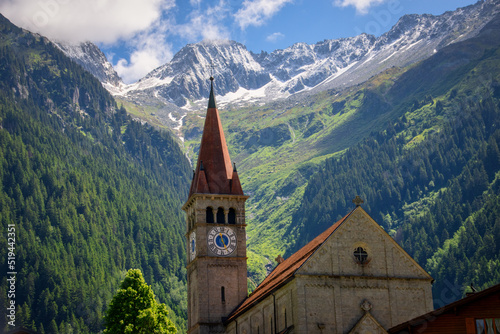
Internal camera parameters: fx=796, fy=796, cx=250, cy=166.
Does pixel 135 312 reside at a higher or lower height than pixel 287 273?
lower

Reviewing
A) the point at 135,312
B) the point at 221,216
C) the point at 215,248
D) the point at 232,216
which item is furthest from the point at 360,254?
the point at 135,312

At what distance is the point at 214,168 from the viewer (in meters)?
78.5

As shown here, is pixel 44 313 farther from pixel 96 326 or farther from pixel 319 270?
pixel 319 270

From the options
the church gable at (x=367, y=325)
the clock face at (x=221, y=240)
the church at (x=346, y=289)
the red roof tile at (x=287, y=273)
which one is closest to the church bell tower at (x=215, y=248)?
the clock face at (x=221, y=240)

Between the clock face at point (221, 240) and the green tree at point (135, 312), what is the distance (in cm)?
750

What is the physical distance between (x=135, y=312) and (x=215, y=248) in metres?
9.49

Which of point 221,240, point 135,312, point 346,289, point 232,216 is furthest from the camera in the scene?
point 232,216

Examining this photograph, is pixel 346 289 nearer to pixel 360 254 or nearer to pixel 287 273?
pixel 360 254

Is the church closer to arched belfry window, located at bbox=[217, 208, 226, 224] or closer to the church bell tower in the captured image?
the church bell tower

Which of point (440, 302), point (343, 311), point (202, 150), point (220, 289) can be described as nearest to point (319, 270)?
point (343, 311)

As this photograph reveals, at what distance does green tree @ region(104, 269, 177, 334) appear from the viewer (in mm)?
72562

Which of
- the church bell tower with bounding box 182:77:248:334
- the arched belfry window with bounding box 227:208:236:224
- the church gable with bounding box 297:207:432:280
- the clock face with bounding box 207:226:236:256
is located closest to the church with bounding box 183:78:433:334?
the church gable with bounding box 297:207:432:280

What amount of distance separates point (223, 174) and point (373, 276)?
22865 millimetres

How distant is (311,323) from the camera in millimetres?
57250
